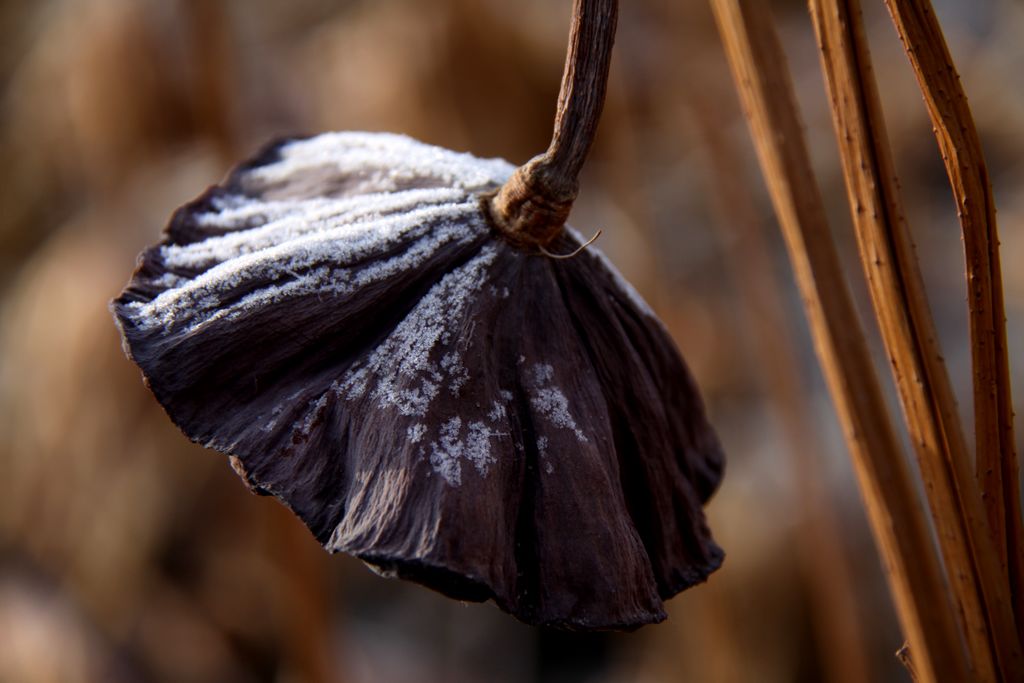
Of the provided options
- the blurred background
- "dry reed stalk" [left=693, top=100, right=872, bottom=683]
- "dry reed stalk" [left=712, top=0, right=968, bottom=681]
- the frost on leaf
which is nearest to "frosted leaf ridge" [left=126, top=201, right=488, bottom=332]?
the frost on leaf

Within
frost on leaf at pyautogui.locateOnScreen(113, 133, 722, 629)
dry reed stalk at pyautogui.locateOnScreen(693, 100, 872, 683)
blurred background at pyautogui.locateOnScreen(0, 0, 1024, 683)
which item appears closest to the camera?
frost on leaf at pyautogui.locateOnScreen(113, 133, 722, 629)

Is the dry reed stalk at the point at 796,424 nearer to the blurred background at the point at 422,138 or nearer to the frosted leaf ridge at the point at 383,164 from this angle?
the blurred background at the point at 422,138

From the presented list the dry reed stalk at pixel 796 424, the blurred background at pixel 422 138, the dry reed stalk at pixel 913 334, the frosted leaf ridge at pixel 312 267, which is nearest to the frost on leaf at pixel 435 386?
the frosted leaf ridge at pixel 312 267

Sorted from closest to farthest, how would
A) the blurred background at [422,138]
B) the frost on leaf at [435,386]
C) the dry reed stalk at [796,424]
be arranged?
the frost on leaf at [435,386]
the dry reed stalk at [796,424]
the blurred background at [422,138]

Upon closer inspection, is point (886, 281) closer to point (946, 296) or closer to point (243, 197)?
point (243, 197)

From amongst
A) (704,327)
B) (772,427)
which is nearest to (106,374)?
(704,327)

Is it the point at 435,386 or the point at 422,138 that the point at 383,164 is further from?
the point at 422,138

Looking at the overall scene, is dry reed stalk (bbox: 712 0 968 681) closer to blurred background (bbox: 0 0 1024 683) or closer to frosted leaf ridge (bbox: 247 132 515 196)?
frosted leaf ridge (bbox: 247 132 515 196)

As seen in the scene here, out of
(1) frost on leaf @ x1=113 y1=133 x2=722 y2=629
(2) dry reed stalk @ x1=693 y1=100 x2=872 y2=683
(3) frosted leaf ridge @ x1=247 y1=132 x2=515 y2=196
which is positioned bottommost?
(2) dry reed stalk @ x1=693 y1=100 x2=872 y2=683
